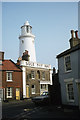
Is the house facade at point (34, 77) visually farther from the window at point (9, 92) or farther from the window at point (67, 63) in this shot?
the window at point (67, 63)

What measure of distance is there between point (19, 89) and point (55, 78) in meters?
13.1

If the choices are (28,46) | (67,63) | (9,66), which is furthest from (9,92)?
(28,46)

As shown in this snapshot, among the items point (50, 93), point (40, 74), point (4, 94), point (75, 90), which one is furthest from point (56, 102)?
point (40, 74)

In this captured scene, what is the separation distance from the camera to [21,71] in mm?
32031

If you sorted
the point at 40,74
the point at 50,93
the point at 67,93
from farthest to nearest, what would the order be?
1. the point at 40,74
2. the point at 50,93
3. the point at 67,93

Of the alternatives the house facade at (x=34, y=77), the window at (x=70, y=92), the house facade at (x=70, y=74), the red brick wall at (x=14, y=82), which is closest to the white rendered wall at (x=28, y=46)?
the house facade at (x=34, y=77)

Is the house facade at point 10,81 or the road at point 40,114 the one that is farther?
the house facade at point 10,81

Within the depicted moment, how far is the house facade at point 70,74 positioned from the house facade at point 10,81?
14639 millimetres

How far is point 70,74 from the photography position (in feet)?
53.0

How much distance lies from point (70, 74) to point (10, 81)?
16.6 m

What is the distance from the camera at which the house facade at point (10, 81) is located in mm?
29373

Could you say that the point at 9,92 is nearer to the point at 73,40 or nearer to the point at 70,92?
the point at 70,92

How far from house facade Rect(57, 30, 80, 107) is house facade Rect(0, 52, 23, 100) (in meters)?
14.6

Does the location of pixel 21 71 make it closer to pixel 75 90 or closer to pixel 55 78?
pixel 55 78
